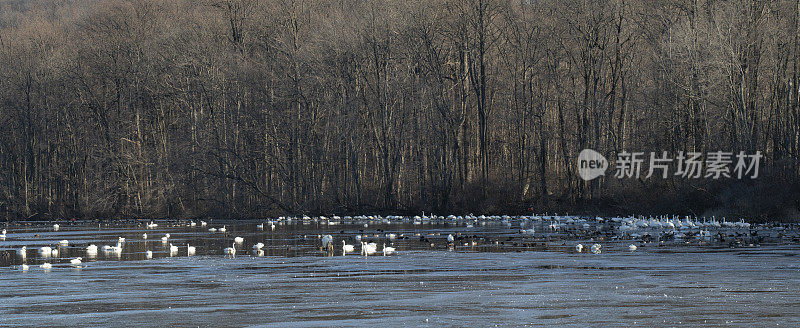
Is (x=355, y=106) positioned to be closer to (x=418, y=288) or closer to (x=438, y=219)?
(x=438, y=219)

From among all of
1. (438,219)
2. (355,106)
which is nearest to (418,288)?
(438,219)

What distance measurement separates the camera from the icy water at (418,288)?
13672mm

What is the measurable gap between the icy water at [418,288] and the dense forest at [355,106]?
71.6 feet

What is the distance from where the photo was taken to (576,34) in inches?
2010

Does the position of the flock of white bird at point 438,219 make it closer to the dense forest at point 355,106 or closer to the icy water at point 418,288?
the icy water at point 418,288

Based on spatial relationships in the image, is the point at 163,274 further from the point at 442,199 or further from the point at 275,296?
the point at 442,199

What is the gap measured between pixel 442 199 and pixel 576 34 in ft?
38.1

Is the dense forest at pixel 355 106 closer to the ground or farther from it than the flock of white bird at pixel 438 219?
farther from it

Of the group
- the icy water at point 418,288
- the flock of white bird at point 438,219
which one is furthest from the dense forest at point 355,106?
the icy water at point 418,288

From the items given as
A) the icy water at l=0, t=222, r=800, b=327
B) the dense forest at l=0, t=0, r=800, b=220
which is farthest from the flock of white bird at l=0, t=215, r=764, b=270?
the dense forest at l=0, t=0, r=800, b=220

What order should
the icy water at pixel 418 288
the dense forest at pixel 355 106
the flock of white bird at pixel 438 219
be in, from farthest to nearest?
the dense forest at pixel 355 106, the flock of white bird at pixel 438 219, the icy water at pixel 418 288

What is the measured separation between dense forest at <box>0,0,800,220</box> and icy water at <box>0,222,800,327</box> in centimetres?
2181

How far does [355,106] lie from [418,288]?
3931 centimetres

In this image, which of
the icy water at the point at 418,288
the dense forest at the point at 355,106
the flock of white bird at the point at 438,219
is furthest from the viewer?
the dense forest at the point at 355,106
